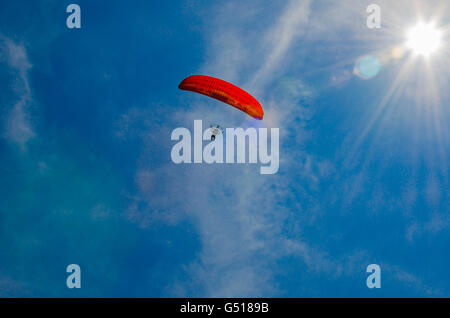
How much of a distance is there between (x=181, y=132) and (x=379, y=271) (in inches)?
1180

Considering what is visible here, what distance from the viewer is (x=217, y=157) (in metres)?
41.6

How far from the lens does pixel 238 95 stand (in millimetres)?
34906
